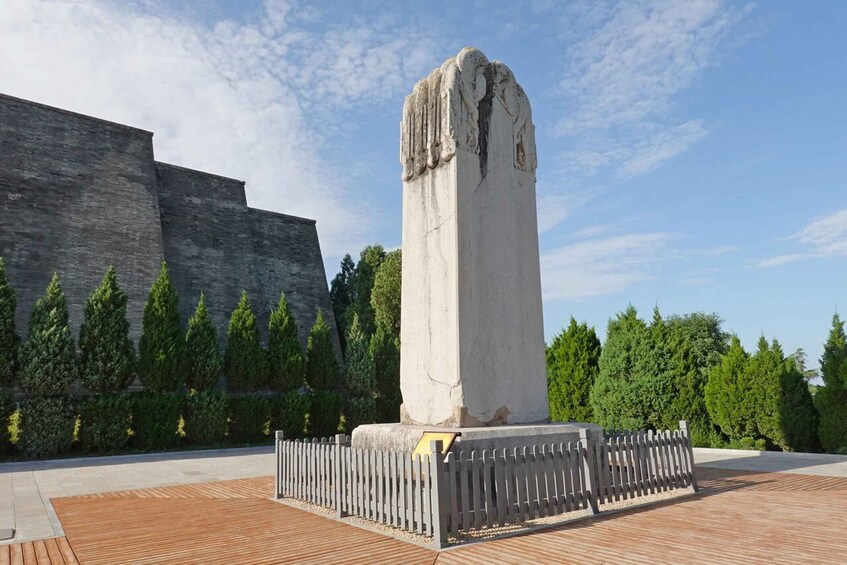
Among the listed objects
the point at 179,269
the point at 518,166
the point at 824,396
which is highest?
the point at 179,269

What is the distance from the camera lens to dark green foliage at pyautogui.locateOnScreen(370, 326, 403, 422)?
22.0 metres

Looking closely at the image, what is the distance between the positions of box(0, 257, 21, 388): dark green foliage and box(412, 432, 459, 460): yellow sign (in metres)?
13.6

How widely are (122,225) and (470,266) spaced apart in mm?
22304

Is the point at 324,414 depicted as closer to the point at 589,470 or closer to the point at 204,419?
the point at 204,419

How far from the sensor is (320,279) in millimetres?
32750

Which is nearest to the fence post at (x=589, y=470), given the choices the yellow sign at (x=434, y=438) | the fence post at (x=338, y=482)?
the yellow sign at (x=434, y=438)

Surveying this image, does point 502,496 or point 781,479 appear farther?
point 781,479

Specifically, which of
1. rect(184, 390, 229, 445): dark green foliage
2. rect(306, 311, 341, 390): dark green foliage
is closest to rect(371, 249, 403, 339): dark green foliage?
rect(306, 311, 341, 390): dark green foliage

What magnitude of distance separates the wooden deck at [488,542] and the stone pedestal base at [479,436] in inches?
43.8

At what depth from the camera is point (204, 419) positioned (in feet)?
56.5

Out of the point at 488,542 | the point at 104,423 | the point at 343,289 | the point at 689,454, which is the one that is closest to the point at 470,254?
the point at 488,542

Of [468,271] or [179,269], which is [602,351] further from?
[179,269]

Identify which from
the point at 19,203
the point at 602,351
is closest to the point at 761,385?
the point at 602,351

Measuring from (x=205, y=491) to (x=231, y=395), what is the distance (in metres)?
10.2
